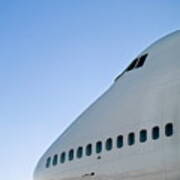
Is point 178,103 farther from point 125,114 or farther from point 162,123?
point 125,114

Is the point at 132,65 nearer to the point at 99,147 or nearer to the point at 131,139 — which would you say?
the point at 99,147

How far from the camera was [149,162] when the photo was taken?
12648 millimetres

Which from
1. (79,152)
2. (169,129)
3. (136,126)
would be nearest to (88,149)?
(79,152)

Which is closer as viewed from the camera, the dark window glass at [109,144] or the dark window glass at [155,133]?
the dark window glass at [155,133]

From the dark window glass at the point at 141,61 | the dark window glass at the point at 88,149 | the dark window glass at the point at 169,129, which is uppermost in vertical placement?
the dark window glass at the point at 141,61

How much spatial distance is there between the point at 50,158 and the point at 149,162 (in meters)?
5.96

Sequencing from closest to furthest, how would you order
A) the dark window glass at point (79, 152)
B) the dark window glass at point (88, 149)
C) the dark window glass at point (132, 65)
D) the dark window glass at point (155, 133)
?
the dark window glass at point (155, 133) → the dark window glass at point (88, 149) → the dark window glass at point (79, 152) → the dark window glass at point (132, 65)

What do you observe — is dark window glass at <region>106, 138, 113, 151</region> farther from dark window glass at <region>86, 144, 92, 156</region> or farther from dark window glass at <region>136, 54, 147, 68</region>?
dark window glass at <region>136, 54, 147, 68</region>

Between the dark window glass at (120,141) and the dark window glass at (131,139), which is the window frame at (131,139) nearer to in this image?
the dark window glass at (131,139)

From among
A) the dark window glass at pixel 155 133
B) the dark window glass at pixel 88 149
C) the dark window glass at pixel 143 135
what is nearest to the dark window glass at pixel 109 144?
the dark window glass at pixel 88 149

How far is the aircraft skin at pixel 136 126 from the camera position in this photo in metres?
12.5

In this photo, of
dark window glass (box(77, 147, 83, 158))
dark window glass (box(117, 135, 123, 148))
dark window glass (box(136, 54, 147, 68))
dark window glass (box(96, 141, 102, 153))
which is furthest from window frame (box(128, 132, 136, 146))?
dark window glass (box(136, 54, 147, 68))

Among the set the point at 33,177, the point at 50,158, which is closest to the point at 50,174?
the point at 50,158

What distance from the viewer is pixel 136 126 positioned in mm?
13328
